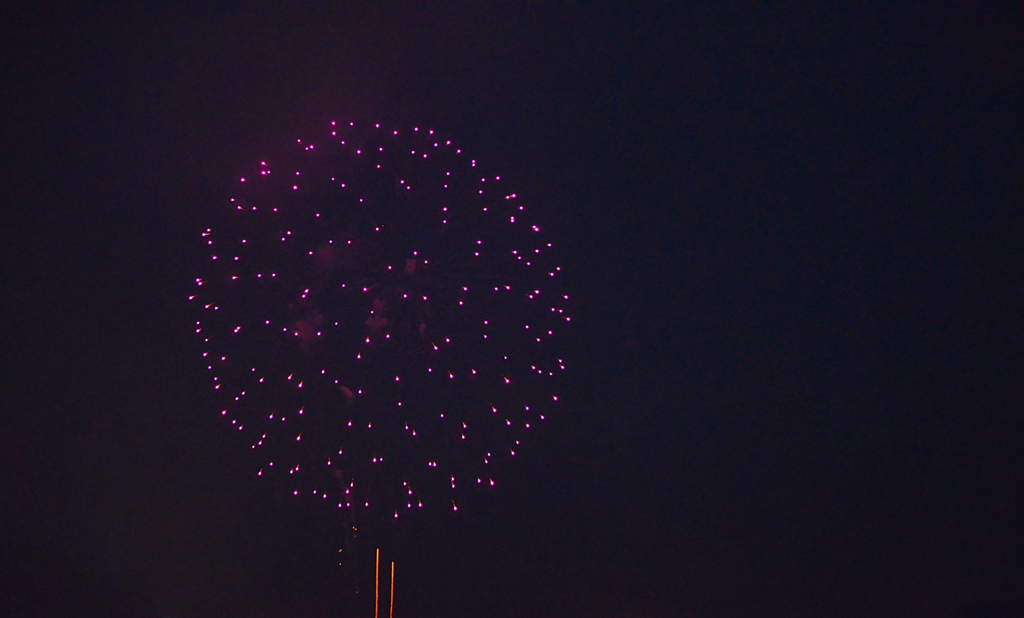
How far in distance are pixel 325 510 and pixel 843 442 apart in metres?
2.84

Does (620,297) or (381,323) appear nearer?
(381,323)

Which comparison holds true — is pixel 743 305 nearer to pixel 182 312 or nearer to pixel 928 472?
pixel 928 472

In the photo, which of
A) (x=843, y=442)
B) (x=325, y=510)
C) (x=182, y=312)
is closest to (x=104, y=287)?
(x=182, y=312)

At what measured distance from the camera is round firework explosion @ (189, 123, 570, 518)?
369cm

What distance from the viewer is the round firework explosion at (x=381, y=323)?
369cm

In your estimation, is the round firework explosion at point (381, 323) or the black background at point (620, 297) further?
the black background at point (620, 297)

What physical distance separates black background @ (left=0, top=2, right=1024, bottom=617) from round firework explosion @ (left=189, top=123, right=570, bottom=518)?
185 mm

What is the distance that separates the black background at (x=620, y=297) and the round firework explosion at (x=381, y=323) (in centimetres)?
18

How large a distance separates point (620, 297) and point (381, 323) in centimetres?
135

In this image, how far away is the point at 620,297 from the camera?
4.13m

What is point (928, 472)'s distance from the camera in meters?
4.03

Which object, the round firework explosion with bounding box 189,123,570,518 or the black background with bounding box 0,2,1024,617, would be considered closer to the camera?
the round firework explosion with bounding box 189,123,570,518

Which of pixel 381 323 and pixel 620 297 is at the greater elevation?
pixel 620 297

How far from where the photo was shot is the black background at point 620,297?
3949 millimetres
